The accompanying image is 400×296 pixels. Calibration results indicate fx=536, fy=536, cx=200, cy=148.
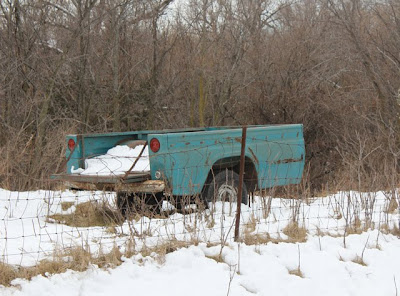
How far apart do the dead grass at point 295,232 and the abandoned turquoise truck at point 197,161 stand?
90 cm

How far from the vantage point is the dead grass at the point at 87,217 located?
261 inches

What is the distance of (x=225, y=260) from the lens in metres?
4.92

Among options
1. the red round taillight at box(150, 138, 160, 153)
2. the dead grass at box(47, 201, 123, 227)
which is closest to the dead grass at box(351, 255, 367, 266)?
the red round taillight at box(150, 138, 160, 153)

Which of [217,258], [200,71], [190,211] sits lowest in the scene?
[217,258]

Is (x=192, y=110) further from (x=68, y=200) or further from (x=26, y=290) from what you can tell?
(x=26, y=290)

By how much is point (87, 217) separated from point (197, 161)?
1.67 metres

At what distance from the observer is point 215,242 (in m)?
5.27

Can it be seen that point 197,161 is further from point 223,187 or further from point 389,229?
point 389,229

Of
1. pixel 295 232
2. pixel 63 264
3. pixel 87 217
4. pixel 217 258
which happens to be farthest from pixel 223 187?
pixel 63 264

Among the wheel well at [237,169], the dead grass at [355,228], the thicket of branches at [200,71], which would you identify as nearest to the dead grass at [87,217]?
the wheel well at [237,169]

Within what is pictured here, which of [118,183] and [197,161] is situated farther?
[197,161]

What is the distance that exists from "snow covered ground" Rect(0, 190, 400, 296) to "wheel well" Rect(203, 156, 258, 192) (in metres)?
0.83

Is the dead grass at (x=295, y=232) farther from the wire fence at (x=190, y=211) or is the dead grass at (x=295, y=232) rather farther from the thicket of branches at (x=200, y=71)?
the thicket of branches at (x=200, y=71)

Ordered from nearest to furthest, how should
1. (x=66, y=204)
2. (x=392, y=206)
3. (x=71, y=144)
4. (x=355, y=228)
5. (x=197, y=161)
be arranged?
(x=355, y=228) < (x=197, y=161) < (x=392, y=206) < (x=71, y=144) < (x=66, y=204)
